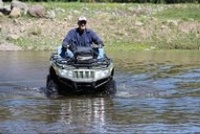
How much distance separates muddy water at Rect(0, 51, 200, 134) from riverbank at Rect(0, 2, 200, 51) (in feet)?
33.4

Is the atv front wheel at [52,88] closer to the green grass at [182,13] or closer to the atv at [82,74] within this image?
the atv at [82,74]

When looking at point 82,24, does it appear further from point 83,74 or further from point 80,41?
point 83,74

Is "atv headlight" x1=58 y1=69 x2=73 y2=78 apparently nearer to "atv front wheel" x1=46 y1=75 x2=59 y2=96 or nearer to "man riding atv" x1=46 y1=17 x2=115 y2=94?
"man riding atv" x1=46 y1=17 x2=115 y2=94

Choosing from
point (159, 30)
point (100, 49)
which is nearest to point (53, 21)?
point (159, 30)

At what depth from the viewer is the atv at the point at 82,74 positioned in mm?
15391

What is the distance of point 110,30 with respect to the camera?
1436 inches

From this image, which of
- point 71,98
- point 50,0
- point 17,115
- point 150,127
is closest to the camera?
point 150,127

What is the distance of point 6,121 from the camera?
39.8 feet

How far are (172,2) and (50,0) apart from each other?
30.8 feet

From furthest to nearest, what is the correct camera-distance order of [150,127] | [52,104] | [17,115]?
[52,104], [17,115], [150,127]

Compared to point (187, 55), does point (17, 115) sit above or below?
above

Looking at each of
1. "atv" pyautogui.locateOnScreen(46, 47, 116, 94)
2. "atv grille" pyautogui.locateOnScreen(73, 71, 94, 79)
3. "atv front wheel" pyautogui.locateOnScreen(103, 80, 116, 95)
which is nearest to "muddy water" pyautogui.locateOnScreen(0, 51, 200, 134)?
"atv front wheel" pyautogui.locateOnScreen(103, 80, 116, 95)

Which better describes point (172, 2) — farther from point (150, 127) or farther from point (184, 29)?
point (150, 127)

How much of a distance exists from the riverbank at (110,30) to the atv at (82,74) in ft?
54.7
